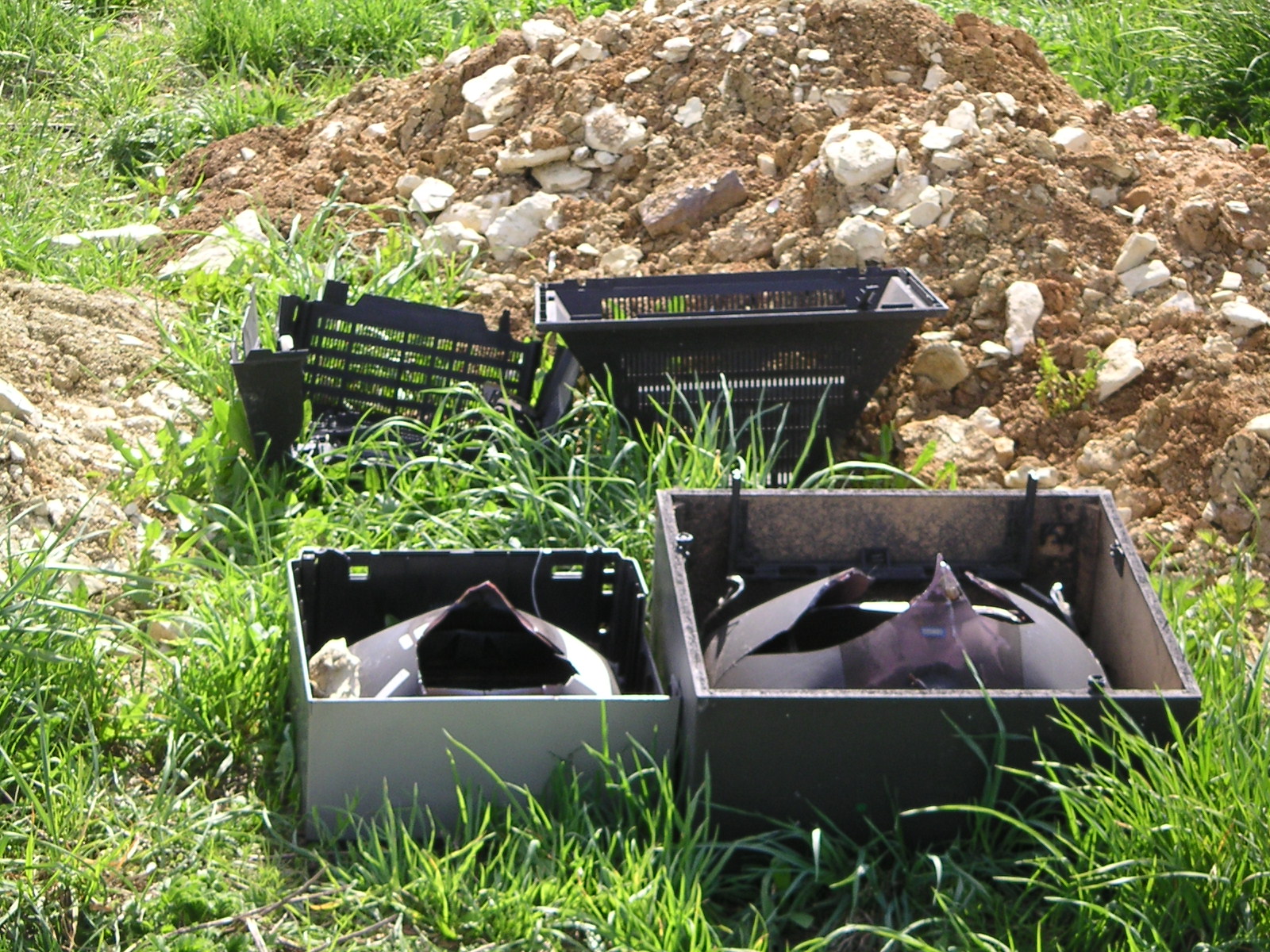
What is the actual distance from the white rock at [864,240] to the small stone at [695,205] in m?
0.49

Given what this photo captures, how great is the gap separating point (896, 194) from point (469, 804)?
8.61 feet

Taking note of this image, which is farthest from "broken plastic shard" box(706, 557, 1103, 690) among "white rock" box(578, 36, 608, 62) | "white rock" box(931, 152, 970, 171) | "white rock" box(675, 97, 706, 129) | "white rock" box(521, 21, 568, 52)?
"white rock" box(521, 21, 568, 52)

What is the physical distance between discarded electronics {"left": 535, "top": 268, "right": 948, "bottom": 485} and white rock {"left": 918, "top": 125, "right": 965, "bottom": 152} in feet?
2.83

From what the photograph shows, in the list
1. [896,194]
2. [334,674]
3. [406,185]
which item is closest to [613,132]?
[406,185]

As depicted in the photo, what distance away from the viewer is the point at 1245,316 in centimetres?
388

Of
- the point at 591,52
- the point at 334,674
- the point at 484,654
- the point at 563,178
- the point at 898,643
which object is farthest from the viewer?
the point at 591,52

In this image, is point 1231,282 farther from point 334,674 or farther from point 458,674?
point 334,674

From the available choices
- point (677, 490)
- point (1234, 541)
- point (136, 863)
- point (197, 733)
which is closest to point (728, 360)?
point (677, 490)

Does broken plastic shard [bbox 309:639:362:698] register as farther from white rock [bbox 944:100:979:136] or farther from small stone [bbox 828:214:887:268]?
white rock [bbox 944:100:979:136]

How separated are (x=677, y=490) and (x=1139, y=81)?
12.7ft

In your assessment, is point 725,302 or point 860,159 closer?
point 725,302

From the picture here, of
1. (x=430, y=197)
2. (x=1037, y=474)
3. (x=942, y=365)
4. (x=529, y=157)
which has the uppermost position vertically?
(x=529, y=157)

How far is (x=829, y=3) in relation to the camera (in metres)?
4.99

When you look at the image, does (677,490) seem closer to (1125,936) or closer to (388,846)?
(388,846)
